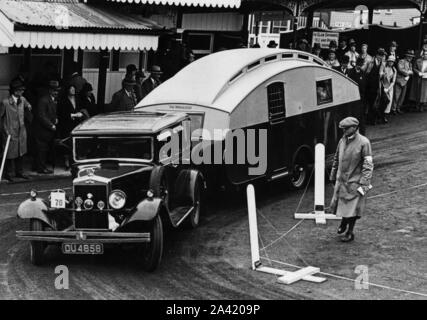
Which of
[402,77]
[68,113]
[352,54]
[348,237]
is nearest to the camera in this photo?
[348,237]

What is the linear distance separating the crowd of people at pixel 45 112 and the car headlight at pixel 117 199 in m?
4.75

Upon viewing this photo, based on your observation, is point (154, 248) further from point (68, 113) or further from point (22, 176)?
point (68, 113)

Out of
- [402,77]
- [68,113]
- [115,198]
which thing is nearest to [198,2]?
[68,113]

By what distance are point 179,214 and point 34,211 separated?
2.23 metres

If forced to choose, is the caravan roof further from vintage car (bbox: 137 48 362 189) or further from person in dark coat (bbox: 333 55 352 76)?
person in dark coat (bbox: 333 55 352 76)

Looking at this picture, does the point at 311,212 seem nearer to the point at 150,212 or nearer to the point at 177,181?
the point at 177,181

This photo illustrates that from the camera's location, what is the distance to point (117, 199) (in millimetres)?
10938

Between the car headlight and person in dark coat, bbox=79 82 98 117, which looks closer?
the car headlight

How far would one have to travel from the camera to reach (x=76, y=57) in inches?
769

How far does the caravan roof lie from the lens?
14.1 meters

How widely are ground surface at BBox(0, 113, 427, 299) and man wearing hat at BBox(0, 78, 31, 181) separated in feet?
2.24

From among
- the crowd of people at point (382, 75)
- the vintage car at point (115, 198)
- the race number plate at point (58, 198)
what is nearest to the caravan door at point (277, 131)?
the vintage car at point (115, 198)

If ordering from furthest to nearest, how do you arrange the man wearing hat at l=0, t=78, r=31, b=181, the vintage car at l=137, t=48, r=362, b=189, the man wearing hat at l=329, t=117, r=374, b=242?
the man wearing hat at l=0, t=78, r=31, b=181 → the vintage car at l=137, t=48, r=362, b=189 → the man wearing hat at l=329, t=117, r=374, b=242

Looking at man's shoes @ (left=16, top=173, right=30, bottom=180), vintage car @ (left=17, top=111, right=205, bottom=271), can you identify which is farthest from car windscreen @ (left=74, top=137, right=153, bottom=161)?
man's shoes @ (left=16, top=173, right=30, bottom=180)
